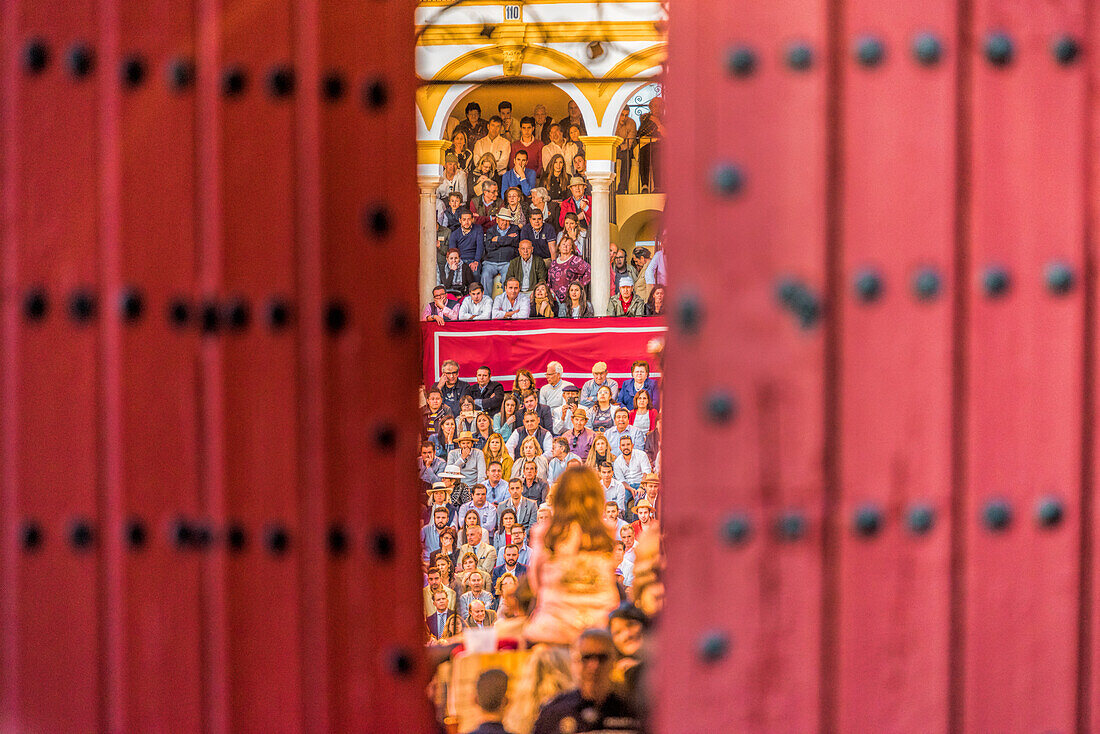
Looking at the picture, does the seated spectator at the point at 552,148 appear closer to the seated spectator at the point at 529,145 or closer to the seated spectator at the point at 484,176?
the seated spectator at the point at 529,145

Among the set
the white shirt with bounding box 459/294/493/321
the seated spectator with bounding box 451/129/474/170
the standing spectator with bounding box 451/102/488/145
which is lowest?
the white shirt with bounding box 459/294/493/321

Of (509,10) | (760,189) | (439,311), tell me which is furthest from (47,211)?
(509,10)

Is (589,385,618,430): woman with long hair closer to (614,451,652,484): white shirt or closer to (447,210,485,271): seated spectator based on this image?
(614,451,652,484): white shirt

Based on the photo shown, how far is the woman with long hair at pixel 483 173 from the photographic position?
9.00 metres

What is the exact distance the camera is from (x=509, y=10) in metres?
7.93

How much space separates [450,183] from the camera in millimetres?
8969

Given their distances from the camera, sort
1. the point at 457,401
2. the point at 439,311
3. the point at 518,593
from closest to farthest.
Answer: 1. the point at 518,593
2. the point at 457,401
3. the point at 439,311

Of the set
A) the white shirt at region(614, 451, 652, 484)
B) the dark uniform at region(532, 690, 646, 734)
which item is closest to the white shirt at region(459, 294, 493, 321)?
the white shirt at region(614, 451, 652, 484)

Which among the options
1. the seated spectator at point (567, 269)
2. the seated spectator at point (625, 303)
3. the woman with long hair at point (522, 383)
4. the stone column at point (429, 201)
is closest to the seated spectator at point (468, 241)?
the stone column at point (429, 201)

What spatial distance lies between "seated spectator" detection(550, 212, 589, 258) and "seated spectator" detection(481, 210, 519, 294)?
50 centimetres

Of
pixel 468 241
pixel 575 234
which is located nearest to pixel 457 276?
pixel 468 241

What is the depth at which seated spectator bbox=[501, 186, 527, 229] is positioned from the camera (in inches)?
343

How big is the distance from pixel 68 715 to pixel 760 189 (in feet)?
4.60

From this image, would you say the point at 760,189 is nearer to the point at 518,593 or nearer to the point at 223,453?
the point at 223,453
